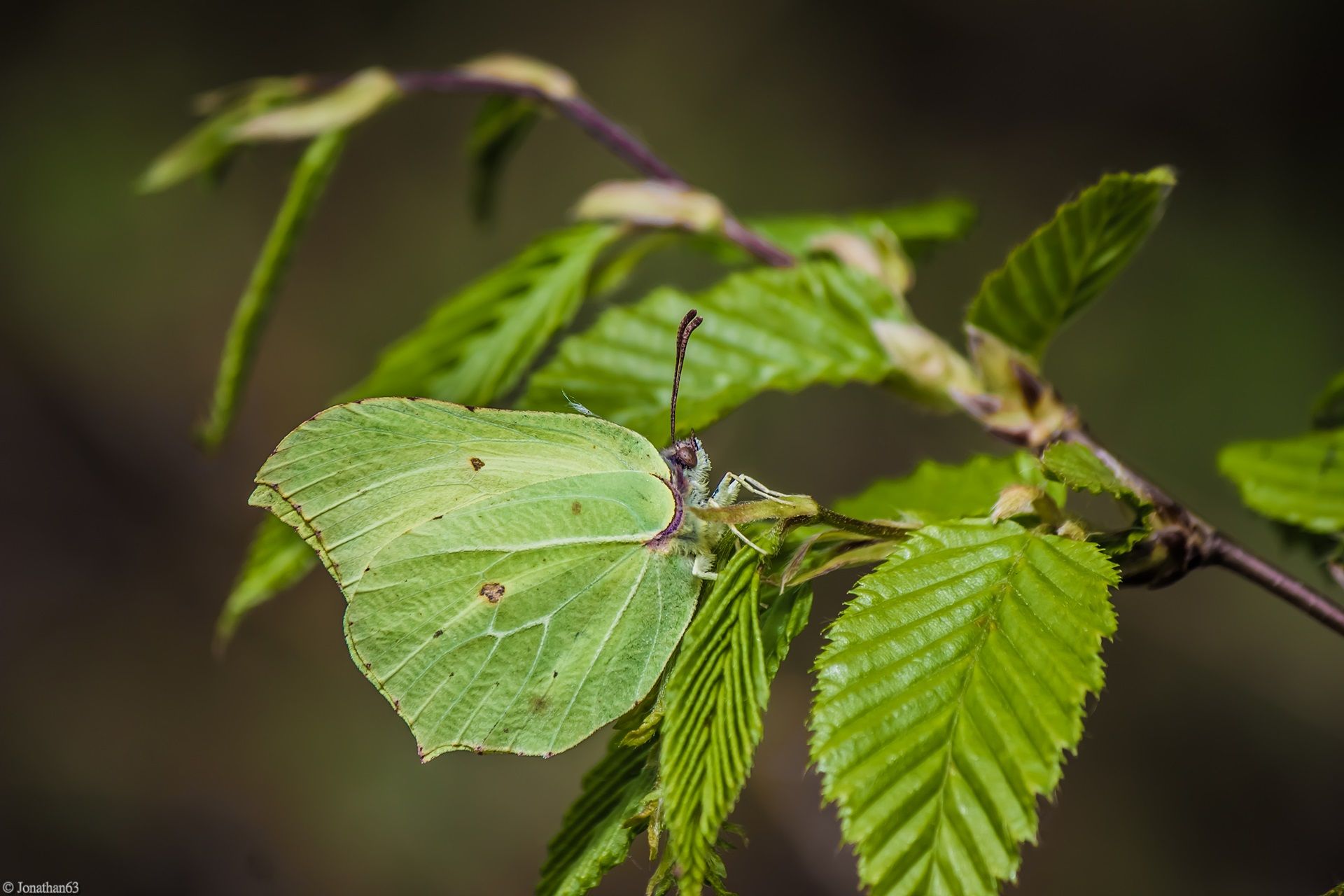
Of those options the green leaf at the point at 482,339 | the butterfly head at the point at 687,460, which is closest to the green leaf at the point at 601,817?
the butterfly head at the point at 687,460

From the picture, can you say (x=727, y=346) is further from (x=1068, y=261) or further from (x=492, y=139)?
(x=492, y=139)

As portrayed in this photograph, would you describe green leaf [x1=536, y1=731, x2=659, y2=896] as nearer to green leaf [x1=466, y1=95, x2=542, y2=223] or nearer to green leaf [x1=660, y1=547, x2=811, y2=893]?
green leaf [x1=660, y1=547, x2=811, y2=893]

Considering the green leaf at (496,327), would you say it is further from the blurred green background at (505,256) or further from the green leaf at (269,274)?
the blurred green background at (505,256)

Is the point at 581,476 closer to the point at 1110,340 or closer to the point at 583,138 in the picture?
the point at 1110,340

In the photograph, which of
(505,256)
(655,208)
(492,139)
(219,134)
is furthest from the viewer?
(505,256)

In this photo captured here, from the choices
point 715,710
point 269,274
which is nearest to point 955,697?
point 715,710

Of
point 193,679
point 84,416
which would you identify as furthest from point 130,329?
point 193,679
